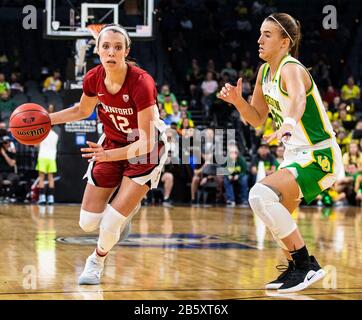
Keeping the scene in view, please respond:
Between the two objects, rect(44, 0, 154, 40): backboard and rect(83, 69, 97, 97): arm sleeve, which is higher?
rect(44, 0, 154, 40): backboard

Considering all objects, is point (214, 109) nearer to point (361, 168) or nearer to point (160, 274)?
point (361, 168)

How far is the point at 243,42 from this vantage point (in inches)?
856

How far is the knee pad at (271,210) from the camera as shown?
4.95m

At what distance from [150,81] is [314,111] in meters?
1.21

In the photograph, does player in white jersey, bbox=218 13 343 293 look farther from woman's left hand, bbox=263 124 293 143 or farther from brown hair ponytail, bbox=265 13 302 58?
woman's left hand, bbox=263 124 293 143

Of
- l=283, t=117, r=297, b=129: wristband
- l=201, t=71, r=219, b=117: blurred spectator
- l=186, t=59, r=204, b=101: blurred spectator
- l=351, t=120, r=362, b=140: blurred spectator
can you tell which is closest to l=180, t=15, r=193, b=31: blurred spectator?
l=186, t=59, r=204, b=101: blurred spectator

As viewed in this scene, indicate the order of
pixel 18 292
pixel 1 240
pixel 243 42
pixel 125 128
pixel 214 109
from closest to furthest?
pixel 18 292 < pixel 125 128 < pixel 1 240 < pixel 214 109 < pixel 243 42

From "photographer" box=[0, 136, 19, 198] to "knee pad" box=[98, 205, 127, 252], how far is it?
9.75 m

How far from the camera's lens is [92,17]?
534 inches

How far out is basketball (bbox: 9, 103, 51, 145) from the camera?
18.7 feet

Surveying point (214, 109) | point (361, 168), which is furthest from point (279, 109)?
point (214, 109)

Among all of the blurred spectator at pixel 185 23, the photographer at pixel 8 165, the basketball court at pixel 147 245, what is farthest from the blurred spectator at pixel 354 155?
the blurred spectator at pixel 185 23

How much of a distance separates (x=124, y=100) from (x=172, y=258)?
2.03m

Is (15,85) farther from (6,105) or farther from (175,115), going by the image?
(175,115)
